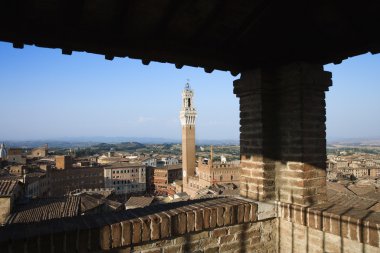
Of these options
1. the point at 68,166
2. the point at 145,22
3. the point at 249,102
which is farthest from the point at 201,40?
the point at 68,166

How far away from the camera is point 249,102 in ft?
14.1

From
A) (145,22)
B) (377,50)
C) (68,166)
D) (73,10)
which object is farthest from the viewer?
(68,166)

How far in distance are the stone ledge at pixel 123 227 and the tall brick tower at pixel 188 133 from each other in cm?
5534

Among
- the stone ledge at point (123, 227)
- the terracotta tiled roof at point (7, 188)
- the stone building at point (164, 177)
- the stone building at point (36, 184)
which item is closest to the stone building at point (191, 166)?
the stone building at point (164, 177)

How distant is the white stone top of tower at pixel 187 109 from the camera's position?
60.2 m

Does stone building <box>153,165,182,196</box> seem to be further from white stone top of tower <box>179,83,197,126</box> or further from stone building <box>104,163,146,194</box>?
white stone top of tower <box>179,83,197,126</box>

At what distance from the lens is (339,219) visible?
11.0 feet

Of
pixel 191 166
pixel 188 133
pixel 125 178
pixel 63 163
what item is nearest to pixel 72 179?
pixel 63 163

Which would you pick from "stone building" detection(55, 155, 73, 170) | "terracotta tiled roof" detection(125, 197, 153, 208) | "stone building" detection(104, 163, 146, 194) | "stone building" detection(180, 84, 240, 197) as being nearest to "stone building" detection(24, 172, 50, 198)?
"stone building" detection(55, 155, 73, 170)

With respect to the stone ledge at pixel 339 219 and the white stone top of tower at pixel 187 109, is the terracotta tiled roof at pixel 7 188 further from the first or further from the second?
the white stone top of tower at pixel 187 109

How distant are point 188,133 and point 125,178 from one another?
62.2ft

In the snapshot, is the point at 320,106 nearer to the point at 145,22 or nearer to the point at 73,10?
the point at 145,22

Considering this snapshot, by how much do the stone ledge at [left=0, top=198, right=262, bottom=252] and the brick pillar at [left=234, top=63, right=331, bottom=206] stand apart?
1.60ft

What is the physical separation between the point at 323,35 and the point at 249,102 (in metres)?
1.21
